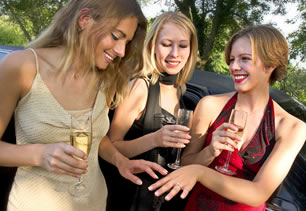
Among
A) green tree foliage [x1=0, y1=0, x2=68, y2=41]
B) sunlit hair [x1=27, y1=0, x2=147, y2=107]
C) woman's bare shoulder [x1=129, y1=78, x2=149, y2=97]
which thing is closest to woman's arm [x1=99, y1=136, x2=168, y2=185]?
woman's bare shoulder [x1=129, y1=78, x2=149, y2=97]

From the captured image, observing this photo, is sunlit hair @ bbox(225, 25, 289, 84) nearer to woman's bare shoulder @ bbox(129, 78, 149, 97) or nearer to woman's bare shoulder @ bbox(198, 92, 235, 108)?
woman's bare shoulder @ bbox(198, 92, 235, 108)

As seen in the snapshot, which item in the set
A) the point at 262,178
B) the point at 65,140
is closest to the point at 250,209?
the point at 262,178

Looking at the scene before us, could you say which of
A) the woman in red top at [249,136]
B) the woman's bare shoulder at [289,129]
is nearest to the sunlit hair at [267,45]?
the woman in red top at [249,136]

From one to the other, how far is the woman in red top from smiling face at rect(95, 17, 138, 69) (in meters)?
0.81

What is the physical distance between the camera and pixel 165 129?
1.83 meters

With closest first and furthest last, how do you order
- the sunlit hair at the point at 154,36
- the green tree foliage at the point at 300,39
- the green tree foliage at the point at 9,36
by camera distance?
the sunlit hair at the point at 154,36
the green tree foliage at the point at 300,39
the green tree foliage at the point at 9,36

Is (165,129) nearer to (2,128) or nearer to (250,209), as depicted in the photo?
(250,209)

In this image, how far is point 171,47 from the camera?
2.34m

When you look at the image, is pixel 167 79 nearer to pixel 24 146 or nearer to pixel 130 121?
pixel 130 121

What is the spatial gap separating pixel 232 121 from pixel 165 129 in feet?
1.44

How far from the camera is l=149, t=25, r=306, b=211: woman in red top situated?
171 cm

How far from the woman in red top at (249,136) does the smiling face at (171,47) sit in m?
0.39

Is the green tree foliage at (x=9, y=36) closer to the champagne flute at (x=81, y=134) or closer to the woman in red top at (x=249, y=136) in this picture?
the woman in red top at (x=249, y=136)

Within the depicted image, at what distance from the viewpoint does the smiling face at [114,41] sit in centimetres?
169
